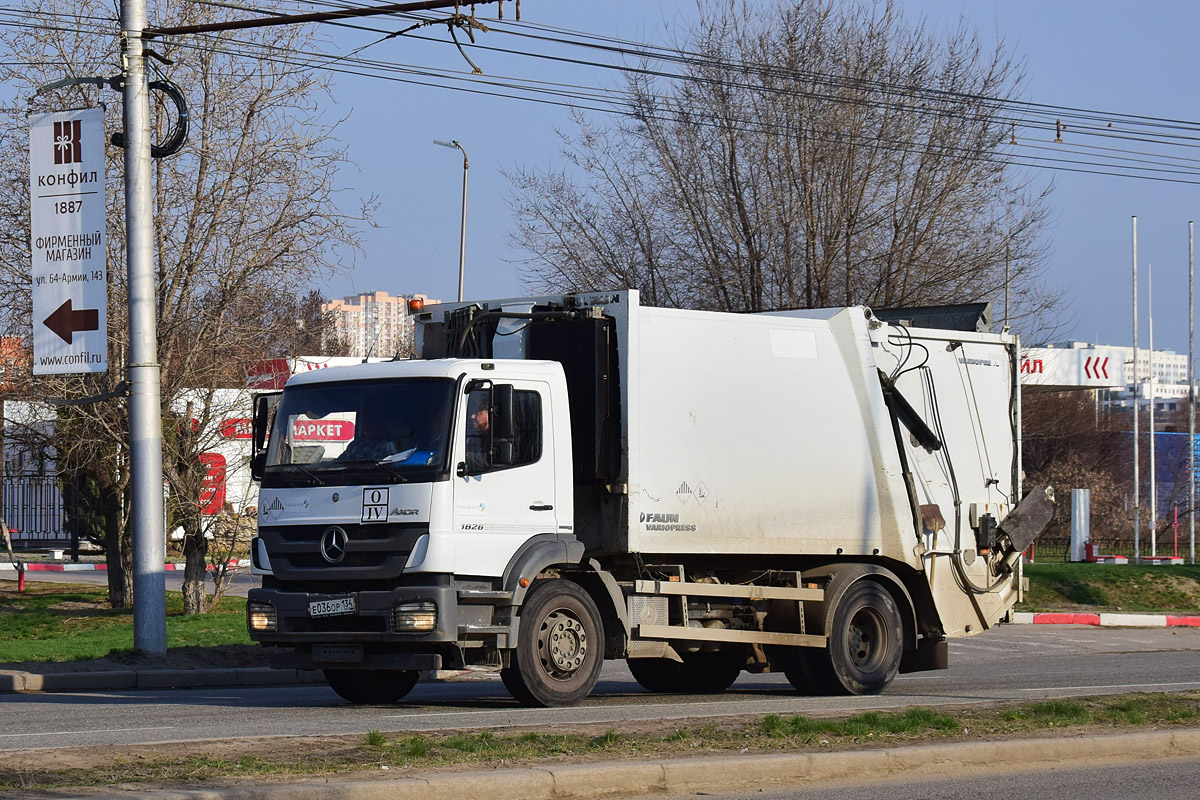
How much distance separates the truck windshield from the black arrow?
13.8 ft

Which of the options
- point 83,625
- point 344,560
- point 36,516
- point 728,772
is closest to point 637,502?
point 344,560

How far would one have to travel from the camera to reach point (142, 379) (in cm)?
1533

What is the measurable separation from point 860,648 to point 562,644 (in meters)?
3.32

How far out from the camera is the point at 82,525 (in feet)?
126

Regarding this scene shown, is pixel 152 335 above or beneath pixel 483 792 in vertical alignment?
above

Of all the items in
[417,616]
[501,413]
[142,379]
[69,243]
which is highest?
[69,243]

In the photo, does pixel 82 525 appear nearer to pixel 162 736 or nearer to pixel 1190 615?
pixel 1190 615

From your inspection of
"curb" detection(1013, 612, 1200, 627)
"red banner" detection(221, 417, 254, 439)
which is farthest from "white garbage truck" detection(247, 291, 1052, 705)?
"curb" detection(1013, 612, 1200, 627)

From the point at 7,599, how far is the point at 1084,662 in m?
18.3

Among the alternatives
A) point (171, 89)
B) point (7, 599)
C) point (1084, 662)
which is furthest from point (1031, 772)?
point (7, 599)

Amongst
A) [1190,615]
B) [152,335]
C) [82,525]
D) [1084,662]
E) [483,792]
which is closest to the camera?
[483,792]

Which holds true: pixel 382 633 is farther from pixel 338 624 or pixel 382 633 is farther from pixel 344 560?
pixel 344 560

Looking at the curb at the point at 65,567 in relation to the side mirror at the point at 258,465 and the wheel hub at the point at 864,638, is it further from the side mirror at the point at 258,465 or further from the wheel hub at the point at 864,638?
the wheel hub at the point at 864,638

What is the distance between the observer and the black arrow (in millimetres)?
15344
